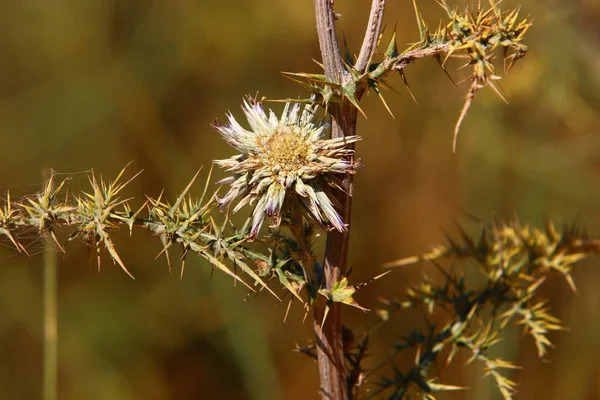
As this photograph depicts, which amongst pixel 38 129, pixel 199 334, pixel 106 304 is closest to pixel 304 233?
pixel 199 334

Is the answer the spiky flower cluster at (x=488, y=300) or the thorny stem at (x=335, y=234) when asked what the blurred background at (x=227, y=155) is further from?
the thorny stem at (x=335, y=234)

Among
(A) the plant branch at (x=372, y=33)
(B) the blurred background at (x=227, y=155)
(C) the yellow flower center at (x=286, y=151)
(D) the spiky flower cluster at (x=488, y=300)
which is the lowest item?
(D) the spiky flower cluster at (x=488, y=300)

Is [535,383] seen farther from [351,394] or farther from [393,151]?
[351,394]

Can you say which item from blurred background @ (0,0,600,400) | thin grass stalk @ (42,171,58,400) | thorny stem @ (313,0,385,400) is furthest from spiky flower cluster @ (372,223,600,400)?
thin grass stalk @ (42,171,58,400)

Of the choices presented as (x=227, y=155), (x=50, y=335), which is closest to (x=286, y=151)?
(x=50, y=335)

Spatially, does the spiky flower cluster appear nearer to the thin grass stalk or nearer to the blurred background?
the blurred background

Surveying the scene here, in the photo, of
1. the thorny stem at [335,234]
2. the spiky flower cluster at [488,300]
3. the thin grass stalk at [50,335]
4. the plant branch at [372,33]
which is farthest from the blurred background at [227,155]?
the plant branch at [372,33]
